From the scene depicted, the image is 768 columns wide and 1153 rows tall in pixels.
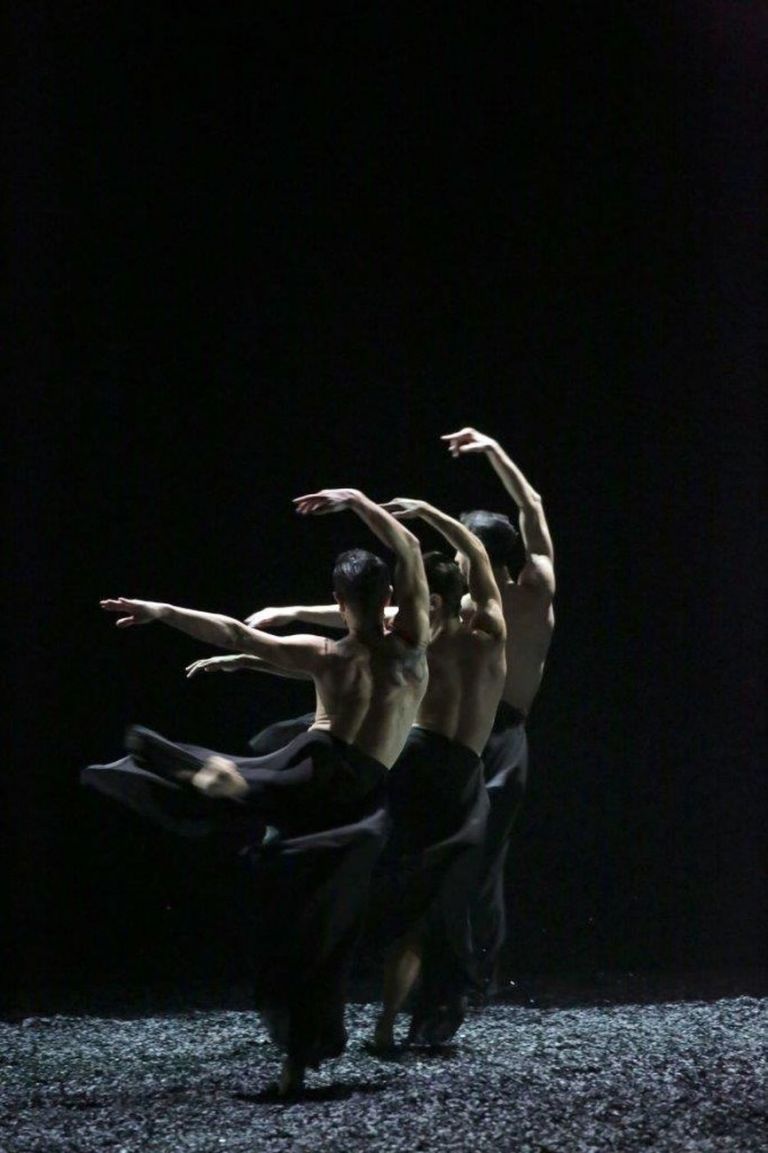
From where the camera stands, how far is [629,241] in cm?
673

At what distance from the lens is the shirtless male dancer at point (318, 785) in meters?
4.26

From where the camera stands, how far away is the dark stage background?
620 centimetres

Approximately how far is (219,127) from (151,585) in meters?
1.77

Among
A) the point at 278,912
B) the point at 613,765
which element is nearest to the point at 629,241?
the point at 613,765

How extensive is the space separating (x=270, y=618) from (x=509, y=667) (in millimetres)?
1009

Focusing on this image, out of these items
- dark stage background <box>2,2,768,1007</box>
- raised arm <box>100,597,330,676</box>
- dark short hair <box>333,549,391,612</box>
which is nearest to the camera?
raised arm <box>100,597,330,676</box>

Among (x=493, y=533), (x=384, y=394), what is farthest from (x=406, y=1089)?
(x=384, y=394)

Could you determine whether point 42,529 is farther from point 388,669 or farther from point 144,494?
point 388,669

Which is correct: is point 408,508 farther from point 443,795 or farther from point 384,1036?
point 384,1036

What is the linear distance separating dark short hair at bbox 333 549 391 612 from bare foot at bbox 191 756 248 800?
546 millimetres

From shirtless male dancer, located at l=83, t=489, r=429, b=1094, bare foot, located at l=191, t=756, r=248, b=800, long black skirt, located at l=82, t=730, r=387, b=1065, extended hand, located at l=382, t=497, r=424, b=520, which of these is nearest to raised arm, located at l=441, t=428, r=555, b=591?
extended hand, located at l=382, t=497, r=424, b=520

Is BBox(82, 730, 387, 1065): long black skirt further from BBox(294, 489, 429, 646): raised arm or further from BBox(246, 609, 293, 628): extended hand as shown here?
BBox(246, 609, 293, 628): extended hand

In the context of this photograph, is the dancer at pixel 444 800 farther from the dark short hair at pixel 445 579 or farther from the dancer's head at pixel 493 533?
the dancer's head at pixel 493 533

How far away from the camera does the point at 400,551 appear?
4.39 meters
